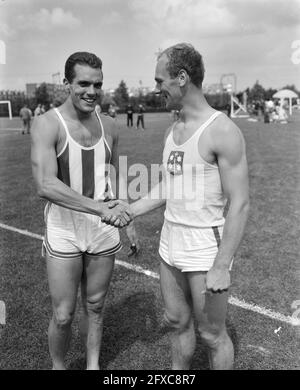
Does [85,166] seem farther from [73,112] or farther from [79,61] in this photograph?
[79,61]

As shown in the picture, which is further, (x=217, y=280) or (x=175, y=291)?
(x=175, y=291)

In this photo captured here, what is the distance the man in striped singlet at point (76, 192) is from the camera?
Result: 111 inches

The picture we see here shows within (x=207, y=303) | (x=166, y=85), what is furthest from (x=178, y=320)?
(x=166, y=85)

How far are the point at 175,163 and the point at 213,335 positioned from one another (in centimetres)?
113

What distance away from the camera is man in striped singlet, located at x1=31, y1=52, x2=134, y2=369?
111 inches

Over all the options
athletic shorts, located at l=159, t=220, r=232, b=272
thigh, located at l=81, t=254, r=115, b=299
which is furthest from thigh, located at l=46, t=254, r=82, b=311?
athletic shorts, located at l=159, t=220, r=232, b=272

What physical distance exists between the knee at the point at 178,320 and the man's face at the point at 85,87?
60.8 inches

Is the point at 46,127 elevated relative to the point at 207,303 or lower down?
elevated

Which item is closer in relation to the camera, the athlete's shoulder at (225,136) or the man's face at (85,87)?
the athlete's shoulder at (225,136)

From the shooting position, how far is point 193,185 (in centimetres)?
259

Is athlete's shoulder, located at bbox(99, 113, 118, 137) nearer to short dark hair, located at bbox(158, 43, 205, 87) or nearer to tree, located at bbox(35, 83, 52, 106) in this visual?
short dark hair, located at bbox(158, 43, 205, 87)

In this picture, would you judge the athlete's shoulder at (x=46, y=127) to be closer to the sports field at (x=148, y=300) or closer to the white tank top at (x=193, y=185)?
the white tank top at (x=193, y=185)

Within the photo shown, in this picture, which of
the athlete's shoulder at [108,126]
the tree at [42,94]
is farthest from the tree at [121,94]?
the athlete's shoulder at [108,126]

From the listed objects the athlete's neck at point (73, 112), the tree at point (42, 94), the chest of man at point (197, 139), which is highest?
the tree at point (42, 94)
